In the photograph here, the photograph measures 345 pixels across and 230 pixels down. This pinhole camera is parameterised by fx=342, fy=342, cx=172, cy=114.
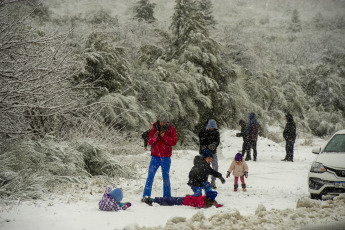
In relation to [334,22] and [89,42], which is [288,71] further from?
[334,22]

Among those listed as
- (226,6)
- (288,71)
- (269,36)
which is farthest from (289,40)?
(226,6)

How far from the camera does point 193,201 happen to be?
6344 millimetres

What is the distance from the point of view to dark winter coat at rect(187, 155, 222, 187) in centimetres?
649

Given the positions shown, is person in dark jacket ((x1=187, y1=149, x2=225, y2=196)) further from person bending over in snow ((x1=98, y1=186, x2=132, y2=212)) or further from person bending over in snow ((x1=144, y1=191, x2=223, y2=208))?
person bending over in snow ((x1=98, y1=186, x2=132, y2=212))

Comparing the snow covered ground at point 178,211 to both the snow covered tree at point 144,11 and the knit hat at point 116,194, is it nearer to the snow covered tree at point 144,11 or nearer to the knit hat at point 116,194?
the knit hat at point 116,194

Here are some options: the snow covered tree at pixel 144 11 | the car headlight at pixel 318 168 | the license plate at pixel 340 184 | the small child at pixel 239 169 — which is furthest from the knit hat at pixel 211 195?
the snow covered tree at pixel 144 11

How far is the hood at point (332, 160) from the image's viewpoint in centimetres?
688

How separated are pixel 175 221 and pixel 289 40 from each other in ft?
180

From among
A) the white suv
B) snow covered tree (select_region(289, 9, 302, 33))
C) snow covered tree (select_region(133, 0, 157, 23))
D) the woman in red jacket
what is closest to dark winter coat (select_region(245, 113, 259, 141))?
the white suv

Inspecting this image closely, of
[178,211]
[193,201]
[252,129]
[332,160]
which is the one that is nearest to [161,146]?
[193,201]

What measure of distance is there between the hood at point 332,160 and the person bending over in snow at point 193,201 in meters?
2.48

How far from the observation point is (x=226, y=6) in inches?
3145

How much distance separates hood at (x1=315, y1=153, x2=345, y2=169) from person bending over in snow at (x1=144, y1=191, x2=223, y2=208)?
248 cm

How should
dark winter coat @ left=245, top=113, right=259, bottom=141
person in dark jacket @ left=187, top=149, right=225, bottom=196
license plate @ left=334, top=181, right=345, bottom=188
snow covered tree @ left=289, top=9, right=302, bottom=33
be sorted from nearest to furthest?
1. person in dark jacket @ left=187, top=149, right=225, bottom=196
2. license plate @ left=334, top=181, right=345, bottom=188
3. dark winter coat @ left=245, top=113, right=259, bottom=141
4. snow covered tree @ left=289, top=9, right=302, bottom=33
